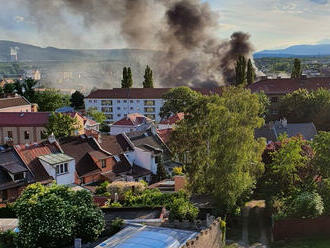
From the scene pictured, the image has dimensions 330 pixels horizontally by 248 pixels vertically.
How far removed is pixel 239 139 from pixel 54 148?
18484mm

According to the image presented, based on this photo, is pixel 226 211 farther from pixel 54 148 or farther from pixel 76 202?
pixel 54 148

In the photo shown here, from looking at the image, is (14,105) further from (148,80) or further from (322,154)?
(322,154)

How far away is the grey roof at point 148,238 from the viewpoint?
1897 centimetres

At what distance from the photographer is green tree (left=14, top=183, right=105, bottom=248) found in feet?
64.8

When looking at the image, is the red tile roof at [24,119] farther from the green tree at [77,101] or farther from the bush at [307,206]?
the green tree at [77,101]

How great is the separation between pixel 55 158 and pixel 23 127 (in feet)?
99.5

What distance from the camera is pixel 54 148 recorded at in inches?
1554

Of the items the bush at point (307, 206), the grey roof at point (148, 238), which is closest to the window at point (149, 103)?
the bush at point (307, 206)

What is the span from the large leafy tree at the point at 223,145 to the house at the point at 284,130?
69.6 feet

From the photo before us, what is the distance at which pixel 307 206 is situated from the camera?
88.8 ft

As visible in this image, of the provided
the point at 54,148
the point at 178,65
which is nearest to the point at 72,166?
the point at 54,148

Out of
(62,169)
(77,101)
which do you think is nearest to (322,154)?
(62,169)

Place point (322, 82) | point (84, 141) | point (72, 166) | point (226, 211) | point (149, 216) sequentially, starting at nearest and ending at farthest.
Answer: point (149, 216)
point (226, 211)
point (72, 166)
point (84, 141)
point (322, 82)

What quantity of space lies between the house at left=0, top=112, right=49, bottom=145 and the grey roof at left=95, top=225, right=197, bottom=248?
46.0 metres
